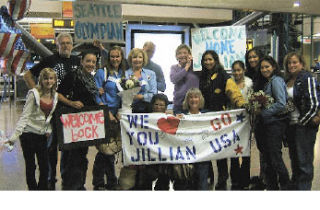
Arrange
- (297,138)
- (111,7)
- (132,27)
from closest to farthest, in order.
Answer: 1. (297,138)
2. (111,7)
3. (132,27)

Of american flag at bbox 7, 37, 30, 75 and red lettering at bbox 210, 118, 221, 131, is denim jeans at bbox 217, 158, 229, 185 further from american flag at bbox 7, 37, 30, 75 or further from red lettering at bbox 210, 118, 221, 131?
american flag at bbox 7, 37, 30, 75

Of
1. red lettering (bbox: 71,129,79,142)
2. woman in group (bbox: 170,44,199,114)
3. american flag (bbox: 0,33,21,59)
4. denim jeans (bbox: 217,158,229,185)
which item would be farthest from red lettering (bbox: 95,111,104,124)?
denim jeans (bbox: 217,158,229,185)

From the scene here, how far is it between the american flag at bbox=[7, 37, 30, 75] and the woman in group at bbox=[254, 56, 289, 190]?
282 centimetres

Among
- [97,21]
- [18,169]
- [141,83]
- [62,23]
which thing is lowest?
[18,169]

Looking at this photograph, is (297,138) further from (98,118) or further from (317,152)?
(317,152)

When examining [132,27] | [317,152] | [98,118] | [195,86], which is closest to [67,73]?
[98,118]

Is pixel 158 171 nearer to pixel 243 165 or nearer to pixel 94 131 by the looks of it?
pixel 94 131

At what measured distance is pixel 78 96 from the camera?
441 centimetres

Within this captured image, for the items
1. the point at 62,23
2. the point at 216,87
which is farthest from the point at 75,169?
the point at 62,23

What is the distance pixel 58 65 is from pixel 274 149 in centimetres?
256

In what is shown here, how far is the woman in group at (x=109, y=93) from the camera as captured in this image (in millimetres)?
4477

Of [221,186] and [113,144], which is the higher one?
[113,144]

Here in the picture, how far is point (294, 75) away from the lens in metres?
4.31

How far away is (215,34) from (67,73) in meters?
2.46
